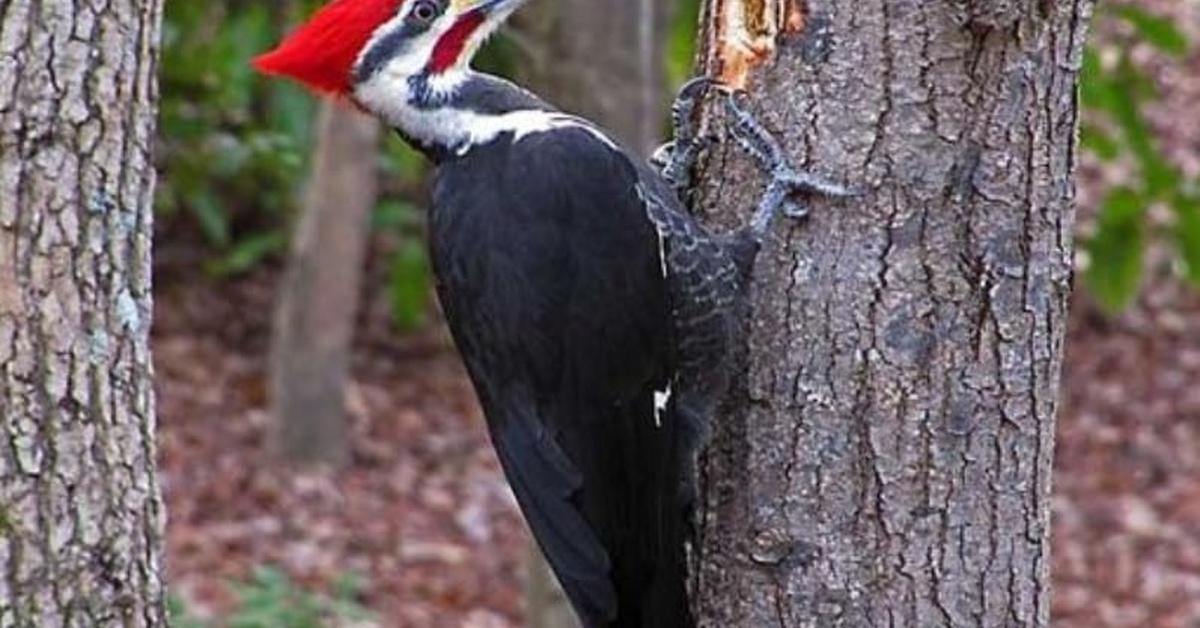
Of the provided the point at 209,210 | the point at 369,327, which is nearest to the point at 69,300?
the point at 209,210

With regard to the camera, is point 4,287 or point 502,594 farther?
point 502,594

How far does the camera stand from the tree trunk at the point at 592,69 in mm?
5098

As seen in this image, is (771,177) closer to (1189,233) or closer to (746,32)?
(746,32)

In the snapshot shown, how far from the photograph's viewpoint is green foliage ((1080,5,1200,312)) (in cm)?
595

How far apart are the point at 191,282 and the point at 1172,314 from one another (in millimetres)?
4279

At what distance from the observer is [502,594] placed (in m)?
7.27

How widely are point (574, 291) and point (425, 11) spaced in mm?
444

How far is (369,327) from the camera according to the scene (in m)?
9.48

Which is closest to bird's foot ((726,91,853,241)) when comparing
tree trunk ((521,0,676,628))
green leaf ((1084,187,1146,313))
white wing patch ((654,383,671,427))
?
white wing patch ((654,383,671,427))

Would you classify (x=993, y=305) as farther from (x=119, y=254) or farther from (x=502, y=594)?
(x=502, y=594)

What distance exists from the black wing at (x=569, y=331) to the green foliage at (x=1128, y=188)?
297 cm

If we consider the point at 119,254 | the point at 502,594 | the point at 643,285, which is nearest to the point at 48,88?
the point at 119,254

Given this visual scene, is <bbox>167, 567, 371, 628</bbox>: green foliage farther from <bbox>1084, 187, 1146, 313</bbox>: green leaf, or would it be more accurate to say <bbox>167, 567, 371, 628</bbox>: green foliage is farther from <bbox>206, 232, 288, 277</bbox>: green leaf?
<bbox>206, 232, 288, 277</bbox>: green leaf

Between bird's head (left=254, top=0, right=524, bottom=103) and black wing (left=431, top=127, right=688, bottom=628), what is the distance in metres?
0.16
